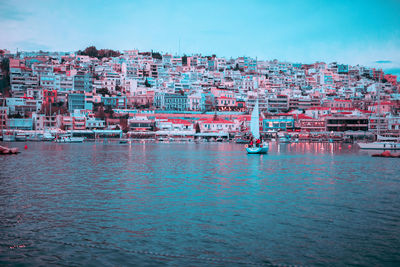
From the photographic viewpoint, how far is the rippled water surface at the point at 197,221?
33.1ft

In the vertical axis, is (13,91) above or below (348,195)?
above

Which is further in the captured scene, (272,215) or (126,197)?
(126,197)

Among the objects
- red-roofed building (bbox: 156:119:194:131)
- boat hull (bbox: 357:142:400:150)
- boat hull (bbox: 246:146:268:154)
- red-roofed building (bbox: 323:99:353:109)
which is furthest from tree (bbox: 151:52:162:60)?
boat hull (bbox: 246:146:268:154)

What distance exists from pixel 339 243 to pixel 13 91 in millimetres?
117252

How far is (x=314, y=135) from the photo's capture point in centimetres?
9881

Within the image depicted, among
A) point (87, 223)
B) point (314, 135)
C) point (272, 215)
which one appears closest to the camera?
point (87, 223)

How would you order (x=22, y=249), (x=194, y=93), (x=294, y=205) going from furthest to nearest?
(x=194, y=93), (x=294, y=205), (x=22, y=249)

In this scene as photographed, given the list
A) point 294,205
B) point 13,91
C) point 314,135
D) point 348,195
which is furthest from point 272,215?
point 13,91

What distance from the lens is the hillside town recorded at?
321 feet

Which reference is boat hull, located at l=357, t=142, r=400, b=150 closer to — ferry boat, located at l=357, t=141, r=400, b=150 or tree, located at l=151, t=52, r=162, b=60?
ferry boat, located at l=357, t=141, r=400, b=150

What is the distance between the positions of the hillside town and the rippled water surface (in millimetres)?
59165

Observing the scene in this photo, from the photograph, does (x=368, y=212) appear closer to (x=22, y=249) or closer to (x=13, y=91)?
(x=22, y=249)

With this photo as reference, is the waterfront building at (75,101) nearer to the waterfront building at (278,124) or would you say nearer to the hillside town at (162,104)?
the hillside town at (162,104)

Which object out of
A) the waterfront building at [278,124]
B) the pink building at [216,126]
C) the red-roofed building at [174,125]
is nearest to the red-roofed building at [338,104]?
the waterfront building at [278,124]
